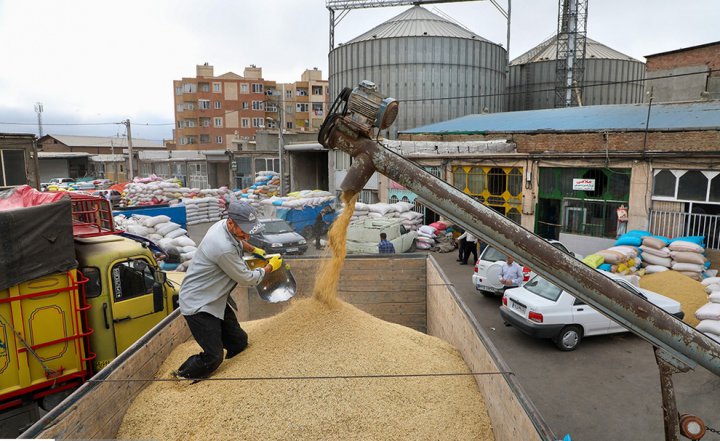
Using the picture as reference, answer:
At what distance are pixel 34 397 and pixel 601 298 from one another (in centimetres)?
524

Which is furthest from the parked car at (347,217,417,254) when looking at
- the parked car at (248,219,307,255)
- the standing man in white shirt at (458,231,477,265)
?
the standing man in white shirt at (458,231,477,265)

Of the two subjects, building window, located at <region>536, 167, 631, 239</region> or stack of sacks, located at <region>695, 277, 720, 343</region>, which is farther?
building window, located at <region>536, 167, 631, 239</region>

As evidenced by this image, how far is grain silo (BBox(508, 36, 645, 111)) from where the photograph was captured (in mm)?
32938

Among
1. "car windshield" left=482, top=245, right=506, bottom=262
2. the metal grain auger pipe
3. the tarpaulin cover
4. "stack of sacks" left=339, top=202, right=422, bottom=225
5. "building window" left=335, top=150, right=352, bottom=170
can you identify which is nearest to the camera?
the metal grain auger pipe

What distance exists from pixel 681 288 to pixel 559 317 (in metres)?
4.30

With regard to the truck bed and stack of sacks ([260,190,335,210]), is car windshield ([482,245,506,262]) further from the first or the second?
stack of sacks ([260,190,335,210])

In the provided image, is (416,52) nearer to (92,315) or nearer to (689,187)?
(689,187)

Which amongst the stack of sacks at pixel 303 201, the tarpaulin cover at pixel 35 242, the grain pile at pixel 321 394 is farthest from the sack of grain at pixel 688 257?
the tarpaulin cover at pixel 35 242

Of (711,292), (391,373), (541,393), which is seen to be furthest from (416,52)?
(391,373)

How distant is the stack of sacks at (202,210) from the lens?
78.8 ft

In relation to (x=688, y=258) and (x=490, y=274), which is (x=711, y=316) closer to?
(x=688, y=258)

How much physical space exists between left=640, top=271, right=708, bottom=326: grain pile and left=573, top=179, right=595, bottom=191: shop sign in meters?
4.18

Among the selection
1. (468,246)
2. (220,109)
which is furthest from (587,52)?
(220,109)

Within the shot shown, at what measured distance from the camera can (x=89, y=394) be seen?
130 inches
